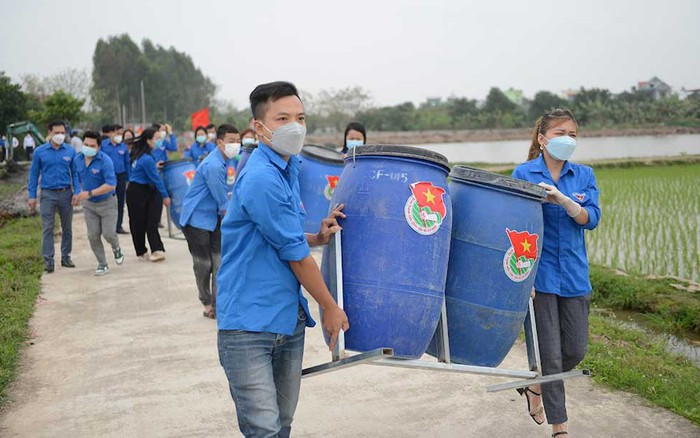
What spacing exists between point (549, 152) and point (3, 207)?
492 inches

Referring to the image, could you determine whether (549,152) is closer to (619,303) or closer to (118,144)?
(619,303)

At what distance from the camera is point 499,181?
301 cm

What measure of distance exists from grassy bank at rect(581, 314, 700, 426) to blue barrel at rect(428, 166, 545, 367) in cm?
114

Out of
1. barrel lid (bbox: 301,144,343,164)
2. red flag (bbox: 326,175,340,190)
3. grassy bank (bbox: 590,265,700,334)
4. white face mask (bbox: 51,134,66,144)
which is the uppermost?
white face mask (bbox: 51,134,66,144)

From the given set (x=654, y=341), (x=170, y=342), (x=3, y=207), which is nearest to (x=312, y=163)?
(x=170, y=342)

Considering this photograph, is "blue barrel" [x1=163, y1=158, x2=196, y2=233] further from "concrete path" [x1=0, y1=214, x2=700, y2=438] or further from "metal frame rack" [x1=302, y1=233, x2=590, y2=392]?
"metal frame rack" [x1=302, y1=233, x2=590, y2=392]

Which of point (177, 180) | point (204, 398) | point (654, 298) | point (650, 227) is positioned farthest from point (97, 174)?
point (650, 227)

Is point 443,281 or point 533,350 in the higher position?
point 443,281

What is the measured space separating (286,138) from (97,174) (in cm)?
581

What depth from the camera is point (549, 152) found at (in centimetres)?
348

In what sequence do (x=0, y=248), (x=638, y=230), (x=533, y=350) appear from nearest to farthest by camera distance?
(x=533, y=350)
(x=0, y=248)
(x=638, y=230)

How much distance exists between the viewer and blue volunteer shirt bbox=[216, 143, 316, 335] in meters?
2.47

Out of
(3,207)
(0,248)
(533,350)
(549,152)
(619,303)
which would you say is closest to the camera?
(533,350)

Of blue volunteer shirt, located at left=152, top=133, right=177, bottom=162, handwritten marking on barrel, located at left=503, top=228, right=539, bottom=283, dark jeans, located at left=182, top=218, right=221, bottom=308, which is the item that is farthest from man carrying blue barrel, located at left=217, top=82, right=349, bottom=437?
blue volunteer shirt, located at left=152, top=133, right=177, bottom=162
